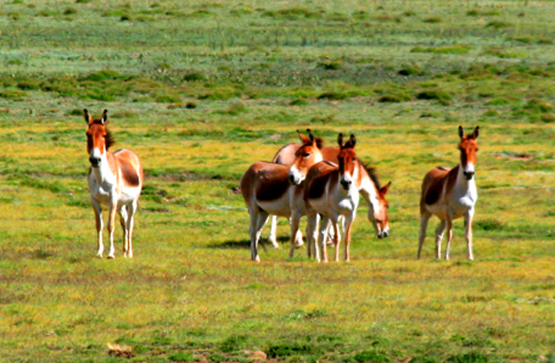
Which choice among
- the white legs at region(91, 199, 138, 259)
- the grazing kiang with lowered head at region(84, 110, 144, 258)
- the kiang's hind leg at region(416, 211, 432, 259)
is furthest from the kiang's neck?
the kiang's hind leg at region(416, 211, 432, 259)

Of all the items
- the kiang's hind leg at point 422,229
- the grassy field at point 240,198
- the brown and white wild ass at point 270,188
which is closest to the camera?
the grassy field at point 240,198

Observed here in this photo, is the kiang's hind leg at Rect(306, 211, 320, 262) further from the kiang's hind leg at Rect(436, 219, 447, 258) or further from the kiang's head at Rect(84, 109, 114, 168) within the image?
the kiang's head at Rect(84, 109, 114, 168)

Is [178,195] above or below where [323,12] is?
below

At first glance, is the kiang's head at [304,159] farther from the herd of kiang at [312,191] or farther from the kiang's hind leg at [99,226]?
the kiang's hind leg at [99,226]

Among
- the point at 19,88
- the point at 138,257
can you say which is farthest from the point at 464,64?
the point at 138,257

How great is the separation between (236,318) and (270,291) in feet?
5.81

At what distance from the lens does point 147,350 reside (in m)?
10.4

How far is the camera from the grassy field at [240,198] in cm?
1100

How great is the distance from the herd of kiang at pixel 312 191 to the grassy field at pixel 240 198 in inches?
28.4

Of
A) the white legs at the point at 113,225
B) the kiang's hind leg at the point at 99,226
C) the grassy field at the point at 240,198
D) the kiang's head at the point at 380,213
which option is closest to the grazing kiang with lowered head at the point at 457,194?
the grassy field at the point at 240,198

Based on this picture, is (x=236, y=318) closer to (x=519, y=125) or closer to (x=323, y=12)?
(x=519, y=125)

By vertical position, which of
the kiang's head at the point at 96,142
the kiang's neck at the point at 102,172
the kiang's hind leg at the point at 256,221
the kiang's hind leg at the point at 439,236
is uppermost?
the kiang's head at the point at 96,142

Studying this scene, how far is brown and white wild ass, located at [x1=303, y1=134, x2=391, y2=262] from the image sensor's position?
52.6 feet

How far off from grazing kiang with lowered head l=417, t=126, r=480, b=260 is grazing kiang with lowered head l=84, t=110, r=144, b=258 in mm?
5293
